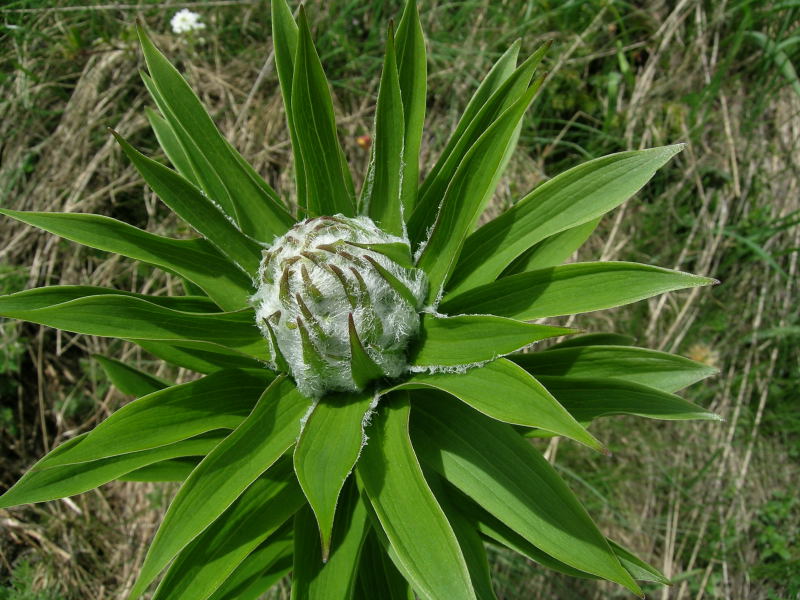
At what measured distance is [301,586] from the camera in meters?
1.23

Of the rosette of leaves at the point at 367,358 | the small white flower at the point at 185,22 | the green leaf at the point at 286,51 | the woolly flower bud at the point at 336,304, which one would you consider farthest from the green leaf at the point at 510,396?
the small white flower at the point at 185,22

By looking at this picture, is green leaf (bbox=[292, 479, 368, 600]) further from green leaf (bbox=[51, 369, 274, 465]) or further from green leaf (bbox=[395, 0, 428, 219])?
green leaf (bbox=[395, 0, 428, 219])

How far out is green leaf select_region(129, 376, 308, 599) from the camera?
106cm

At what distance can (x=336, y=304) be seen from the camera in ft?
3.70

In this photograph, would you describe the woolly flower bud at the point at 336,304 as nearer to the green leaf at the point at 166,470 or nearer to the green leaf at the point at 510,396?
the green leaf at the point at 510,396

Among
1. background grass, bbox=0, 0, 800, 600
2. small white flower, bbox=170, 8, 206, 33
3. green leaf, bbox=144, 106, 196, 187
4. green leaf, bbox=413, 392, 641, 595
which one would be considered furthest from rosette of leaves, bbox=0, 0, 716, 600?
small white flower, bbox=170, 8, 206, 33

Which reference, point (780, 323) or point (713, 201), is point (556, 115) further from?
point (780, 323)

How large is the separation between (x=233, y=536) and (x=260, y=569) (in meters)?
0.23

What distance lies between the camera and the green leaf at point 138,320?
1.12 metres

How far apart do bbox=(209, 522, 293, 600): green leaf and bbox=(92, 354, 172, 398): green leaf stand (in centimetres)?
55

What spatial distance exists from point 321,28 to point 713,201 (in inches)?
82.9

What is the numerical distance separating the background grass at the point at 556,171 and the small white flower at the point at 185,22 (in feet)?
0.21

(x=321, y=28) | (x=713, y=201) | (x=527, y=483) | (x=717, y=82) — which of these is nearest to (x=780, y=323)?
(x=713, y=201)

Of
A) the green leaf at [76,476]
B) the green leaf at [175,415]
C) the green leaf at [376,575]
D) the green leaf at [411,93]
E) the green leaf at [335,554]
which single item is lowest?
the green leaf at [376,575]
